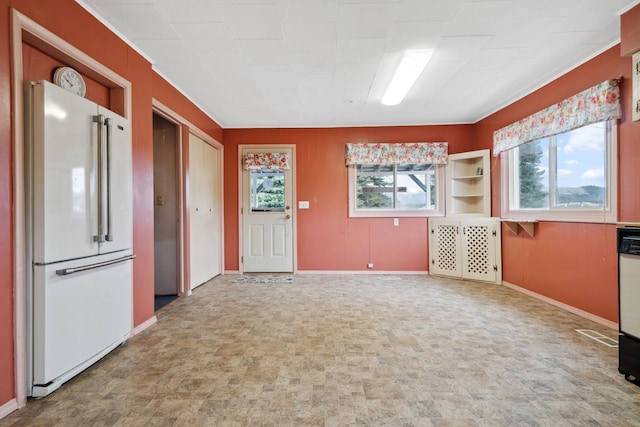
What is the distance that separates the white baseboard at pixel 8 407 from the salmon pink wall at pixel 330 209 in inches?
142

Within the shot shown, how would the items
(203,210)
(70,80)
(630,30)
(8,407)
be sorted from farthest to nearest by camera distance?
(203,210) < (630,30) < (70,80) < (8,407)

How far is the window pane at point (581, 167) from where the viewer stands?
9.41 ft

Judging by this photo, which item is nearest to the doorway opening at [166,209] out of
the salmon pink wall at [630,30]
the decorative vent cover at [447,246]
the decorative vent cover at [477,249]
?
the decorative vent cover at [447,246]

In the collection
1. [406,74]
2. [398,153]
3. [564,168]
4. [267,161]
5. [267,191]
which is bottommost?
[267,191]

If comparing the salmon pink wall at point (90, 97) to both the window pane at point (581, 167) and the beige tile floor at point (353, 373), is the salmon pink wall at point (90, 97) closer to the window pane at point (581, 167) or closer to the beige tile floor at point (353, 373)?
the beige tile floor at point (353, 373)

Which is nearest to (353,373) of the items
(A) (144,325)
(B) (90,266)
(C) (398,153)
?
(B) (90,266)

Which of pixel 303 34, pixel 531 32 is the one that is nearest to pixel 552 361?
pixel 531 32

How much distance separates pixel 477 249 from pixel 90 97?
5008 mm

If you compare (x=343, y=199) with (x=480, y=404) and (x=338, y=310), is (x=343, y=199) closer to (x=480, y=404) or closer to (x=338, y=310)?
(x=338, y=310)

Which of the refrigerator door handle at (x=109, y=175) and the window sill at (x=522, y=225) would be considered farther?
the window sill at (x=522, y=225)

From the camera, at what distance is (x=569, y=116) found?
3055 mm

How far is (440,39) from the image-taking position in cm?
257

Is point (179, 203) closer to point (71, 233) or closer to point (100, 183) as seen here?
Answer: point (100, 183)

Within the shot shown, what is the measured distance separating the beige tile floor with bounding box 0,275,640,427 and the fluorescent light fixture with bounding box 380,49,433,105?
8.40 feet
